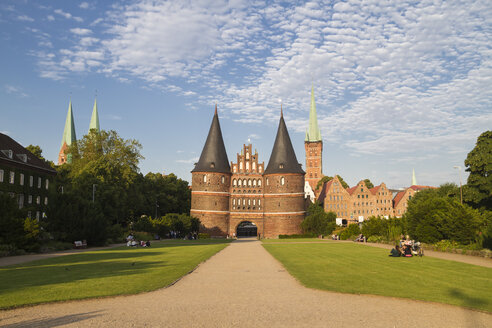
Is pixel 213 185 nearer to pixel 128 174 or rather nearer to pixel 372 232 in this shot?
pixel 128 174

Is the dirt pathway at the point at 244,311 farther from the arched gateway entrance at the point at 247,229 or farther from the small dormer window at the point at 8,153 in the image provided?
the arched gateway entrance at the point at 247,229

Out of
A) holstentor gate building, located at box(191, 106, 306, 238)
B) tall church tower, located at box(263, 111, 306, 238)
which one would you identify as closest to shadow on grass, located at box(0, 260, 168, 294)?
holstentor gate building, located at box(191, 106, 306, 238)

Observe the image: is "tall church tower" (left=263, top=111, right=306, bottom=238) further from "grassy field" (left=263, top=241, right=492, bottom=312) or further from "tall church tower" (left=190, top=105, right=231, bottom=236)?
"grassy field" (left=263, top=241, right=492, bottom=312)

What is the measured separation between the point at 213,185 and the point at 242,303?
2293 inches

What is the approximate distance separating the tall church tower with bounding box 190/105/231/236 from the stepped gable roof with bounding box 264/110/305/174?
8.50m

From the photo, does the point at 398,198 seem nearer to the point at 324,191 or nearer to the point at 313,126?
the point at 324,191

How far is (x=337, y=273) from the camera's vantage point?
682 inches

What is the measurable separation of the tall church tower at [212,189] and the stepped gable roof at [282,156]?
8.50 m

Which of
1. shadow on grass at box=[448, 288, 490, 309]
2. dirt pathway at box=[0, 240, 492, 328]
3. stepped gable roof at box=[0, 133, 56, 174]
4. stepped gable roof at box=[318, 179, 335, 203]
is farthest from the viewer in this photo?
stepped gable roof at box=[318, 179, 335, 203]

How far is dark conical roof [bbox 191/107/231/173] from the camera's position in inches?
2758

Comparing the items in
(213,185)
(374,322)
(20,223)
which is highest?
(213,185)

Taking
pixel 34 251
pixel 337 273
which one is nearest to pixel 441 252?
pixel 337 273

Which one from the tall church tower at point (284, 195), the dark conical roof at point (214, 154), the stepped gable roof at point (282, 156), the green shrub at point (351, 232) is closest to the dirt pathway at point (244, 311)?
the green shrub at point (351, 232)

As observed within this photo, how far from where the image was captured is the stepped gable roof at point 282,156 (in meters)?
70.3
